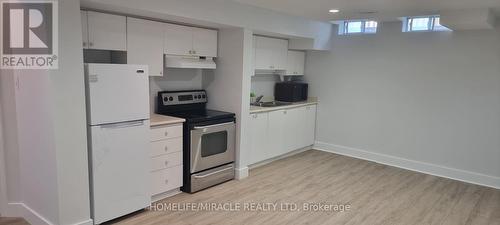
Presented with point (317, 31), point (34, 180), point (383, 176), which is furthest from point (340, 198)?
point (34, 180)

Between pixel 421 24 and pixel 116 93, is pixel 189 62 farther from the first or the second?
pixel 421 24

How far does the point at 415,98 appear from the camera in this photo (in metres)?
4.83

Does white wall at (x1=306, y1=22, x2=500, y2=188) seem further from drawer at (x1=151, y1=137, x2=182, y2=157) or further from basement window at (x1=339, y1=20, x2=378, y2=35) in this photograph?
drawer at (x1=151, y1=137, x2=182, y2=157)

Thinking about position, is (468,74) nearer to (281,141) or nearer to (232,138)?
(281,141)

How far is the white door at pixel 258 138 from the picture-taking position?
4.55m

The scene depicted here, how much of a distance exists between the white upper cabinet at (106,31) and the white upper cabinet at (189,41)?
51 centimetres

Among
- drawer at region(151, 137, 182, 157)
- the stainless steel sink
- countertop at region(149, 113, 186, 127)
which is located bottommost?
drawer at region(151, 137, 182, 157)

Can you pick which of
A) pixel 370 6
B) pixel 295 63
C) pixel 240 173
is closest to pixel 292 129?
pixel 295 63

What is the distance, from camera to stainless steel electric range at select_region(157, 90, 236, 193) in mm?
3717

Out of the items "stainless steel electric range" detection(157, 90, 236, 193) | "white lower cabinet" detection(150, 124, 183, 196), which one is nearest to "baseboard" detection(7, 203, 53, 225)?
"white lower cabinet" detection(150, 124, 183, 196)

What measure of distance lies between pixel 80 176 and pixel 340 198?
108 inches

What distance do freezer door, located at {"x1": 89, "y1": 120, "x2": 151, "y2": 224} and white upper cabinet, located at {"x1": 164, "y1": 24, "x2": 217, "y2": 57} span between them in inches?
40.2

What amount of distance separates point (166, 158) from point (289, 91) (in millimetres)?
2663

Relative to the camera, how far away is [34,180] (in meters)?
2.94
